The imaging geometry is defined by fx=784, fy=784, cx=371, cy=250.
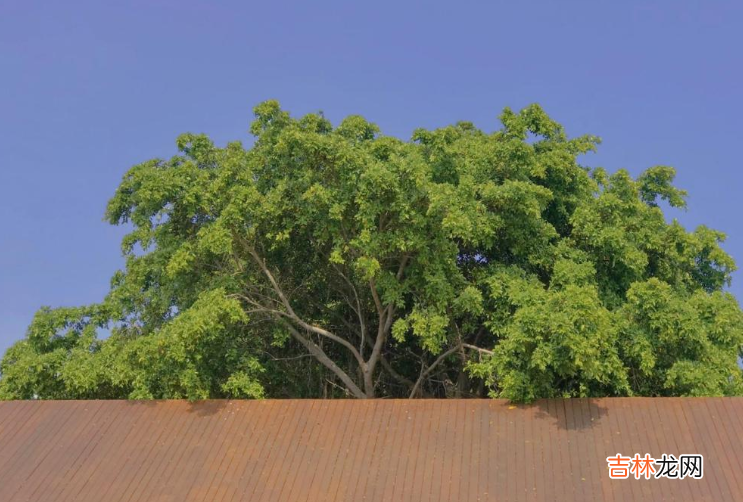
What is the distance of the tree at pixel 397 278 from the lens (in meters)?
12.2

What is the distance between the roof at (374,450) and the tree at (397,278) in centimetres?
70

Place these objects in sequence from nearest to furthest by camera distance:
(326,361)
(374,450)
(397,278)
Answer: (374,450) → (397,278) → (326,361)

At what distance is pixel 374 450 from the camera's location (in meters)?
11.2

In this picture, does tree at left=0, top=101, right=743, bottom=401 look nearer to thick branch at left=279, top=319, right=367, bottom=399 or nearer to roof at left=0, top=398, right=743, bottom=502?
thick branch at left=279, top=319, right=367, bottom=399

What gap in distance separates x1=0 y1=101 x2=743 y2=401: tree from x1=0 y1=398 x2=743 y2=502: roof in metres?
0.70

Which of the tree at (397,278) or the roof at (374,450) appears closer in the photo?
the roof at (374,450)

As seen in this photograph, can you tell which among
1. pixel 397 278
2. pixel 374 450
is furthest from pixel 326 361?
pixel 374 450

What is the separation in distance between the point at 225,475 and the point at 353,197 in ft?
16.2

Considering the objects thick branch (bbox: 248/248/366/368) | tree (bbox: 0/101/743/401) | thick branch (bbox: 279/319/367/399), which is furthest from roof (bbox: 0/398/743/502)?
thick branch (bbox: 279/319/367/399)

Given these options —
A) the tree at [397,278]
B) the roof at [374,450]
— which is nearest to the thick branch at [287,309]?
the tree at [397,278]

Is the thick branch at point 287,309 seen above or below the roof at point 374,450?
above

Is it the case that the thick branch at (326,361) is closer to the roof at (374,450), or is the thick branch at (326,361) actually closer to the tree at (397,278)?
the tree at (397,278)

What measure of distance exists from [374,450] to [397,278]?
10.8 ft

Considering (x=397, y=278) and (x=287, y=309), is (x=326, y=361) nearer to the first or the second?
(x=287, y=309)
